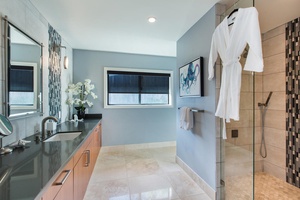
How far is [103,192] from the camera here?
83.6 inches

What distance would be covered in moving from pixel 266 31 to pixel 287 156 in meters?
2.11

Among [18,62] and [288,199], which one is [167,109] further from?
[18,62]

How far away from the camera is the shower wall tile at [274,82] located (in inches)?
97.0

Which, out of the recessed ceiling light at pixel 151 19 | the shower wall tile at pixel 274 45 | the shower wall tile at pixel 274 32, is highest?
the recessed ceiling light at pixel 151 19

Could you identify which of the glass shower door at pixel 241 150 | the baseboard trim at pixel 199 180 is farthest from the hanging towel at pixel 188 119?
the baseboard trim at pixel 199 180

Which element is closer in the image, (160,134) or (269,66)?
(269,66)

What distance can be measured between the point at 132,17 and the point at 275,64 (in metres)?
2.46

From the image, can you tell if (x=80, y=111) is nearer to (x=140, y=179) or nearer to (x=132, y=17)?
(x=140, y=179)

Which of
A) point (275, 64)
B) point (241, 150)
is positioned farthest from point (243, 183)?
point (275, 64)

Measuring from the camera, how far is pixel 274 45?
2604 millimetres

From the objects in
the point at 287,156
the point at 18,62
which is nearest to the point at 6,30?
the point at 18,62

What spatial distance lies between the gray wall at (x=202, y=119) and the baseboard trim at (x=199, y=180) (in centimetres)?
5

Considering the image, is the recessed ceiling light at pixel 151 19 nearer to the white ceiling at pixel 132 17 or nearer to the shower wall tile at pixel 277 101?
the white ceiling at pixel 132 17

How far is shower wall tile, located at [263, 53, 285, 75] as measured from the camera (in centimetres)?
248
